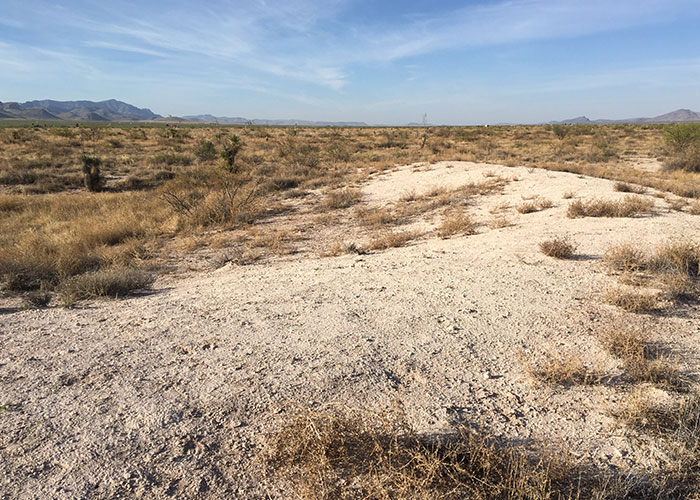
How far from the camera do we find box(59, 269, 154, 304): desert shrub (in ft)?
16.9

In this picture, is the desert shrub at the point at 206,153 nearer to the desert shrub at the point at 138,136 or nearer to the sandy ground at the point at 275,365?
the desert shrub at the point at 138,136

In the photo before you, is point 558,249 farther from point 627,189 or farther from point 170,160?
point 170,160

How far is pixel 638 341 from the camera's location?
360 cm

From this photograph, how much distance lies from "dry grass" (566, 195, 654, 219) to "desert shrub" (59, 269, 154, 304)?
27.0ft

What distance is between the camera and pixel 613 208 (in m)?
A: 8.03

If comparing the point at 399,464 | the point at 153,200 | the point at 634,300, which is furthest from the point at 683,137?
the point at 399,464

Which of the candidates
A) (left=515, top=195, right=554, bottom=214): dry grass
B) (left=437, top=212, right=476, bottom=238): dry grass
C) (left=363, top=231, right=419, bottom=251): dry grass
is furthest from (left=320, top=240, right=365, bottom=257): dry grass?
(left=515, top=195, right=554, bottom=214): dry grass

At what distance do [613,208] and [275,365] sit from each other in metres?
7.75

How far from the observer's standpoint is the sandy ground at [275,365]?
8.04 ft

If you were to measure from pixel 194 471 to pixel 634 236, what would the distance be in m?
7.24

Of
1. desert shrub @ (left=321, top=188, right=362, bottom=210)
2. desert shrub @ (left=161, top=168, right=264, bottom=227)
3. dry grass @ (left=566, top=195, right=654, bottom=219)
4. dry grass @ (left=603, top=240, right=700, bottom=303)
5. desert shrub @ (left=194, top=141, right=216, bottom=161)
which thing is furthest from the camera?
desert shrub @ (left=194, top=141, right=216, bottom=161)

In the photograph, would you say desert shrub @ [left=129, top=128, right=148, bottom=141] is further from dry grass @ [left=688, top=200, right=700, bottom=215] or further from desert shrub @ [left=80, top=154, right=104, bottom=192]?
dry grass @ [left=688, top=200, right=700, bottom=215]

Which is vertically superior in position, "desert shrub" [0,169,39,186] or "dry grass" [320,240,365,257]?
"desert shrub" [0,169,39,186]

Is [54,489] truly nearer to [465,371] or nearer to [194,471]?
[194,471]
